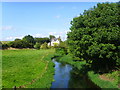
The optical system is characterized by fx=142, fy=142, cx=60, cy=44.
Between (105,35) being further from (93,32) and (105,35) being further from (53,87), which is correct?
(53,87)

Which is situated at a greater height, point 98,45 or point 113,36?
point 113,36

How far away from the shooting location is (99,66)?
25703 mm

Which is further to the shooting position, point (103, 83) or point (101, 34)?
point (103, 83)

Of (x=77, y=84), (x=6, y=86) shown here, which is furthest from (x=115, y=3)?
(x=6, y=86)

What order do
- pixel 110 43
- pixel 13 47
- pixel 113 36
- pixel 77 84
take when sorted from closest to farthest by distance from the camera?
pixel 113 36
pixel 110 43
pixel 77 84
pixel 13 47

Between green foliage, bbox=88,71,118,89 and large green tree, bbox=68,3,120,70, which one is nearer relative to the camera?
green foliage, bbox=88,71,118,89

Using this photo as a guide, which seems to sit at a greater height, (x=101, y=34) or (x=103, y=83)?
(x=101, y=34)

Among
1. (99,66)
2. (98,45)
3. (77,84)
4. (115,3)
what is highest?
(115,3)

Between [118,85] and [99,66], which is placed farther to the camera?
[99,66]

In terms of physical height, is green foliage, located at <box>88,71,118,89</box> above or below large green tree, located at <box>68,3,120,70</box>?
below

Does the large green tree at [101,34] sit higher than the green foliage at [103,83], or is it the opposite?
the large green tree at [101,34]

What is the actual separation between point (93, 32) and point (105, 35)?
2.02 meters

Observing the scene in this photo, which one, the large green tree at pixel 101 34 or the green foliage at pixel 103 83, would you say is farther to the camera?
the large green tree at pixel 101 34

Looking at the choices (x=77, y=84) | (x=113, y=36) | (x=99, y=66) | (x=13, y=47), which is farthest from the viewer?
(x=13, y=47)
